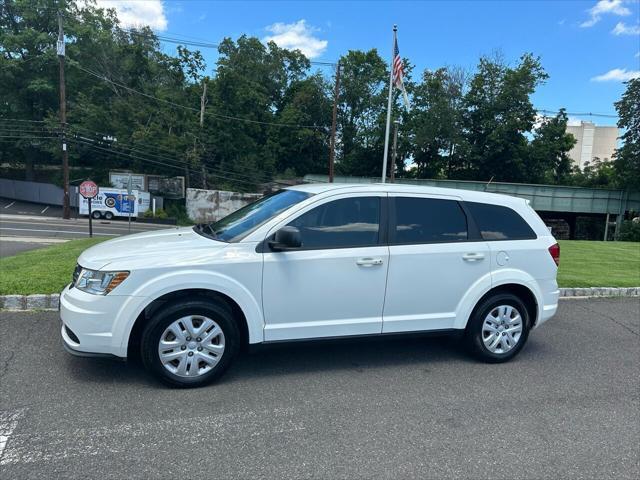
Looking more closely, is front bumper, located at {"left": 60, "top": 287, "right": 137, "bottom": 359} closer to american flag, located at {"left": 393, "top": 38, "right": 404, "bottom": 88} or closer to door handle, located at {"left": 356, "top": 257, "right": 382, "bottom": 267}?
door handle, located at {"left": 356, "top": 257, "right": 382, "bottom": 267}

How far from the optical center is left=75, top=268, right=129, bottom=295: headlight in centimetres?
355

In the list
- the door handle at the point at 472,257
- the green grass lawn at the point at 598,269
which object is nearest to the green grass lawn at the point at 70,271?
the green grass lawn at the point at 598,269

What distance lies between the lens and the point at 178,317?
367 cm

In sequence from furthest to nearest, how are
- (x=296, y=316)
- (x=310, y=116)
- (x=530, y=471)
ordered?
(x=310, y=116)
(x=296, y=316)
(x=530, y=471)

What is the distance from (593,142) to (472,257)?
95427 millimetres

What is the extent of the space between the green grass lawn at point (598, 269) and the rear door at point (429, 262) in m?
4.94

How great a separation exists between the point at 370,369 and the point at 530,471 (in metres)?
1.77

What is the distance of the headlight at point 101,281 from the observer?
3555 mm

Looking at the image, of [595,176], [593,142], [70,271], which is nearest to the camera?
[70,271]

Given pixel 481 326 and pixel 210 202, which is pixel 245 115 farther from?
pixel 481 326

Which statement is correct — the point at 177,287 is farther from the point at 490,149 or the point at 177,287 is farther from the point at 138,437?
the point at 490,149

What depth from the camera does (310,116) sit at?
53.6 metres

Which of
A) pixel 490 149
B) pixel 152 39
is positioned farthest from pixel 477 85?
pixel 152 39

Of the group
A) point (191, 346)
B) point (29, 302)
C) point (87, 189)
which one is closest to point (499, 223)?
point (191, 346)
